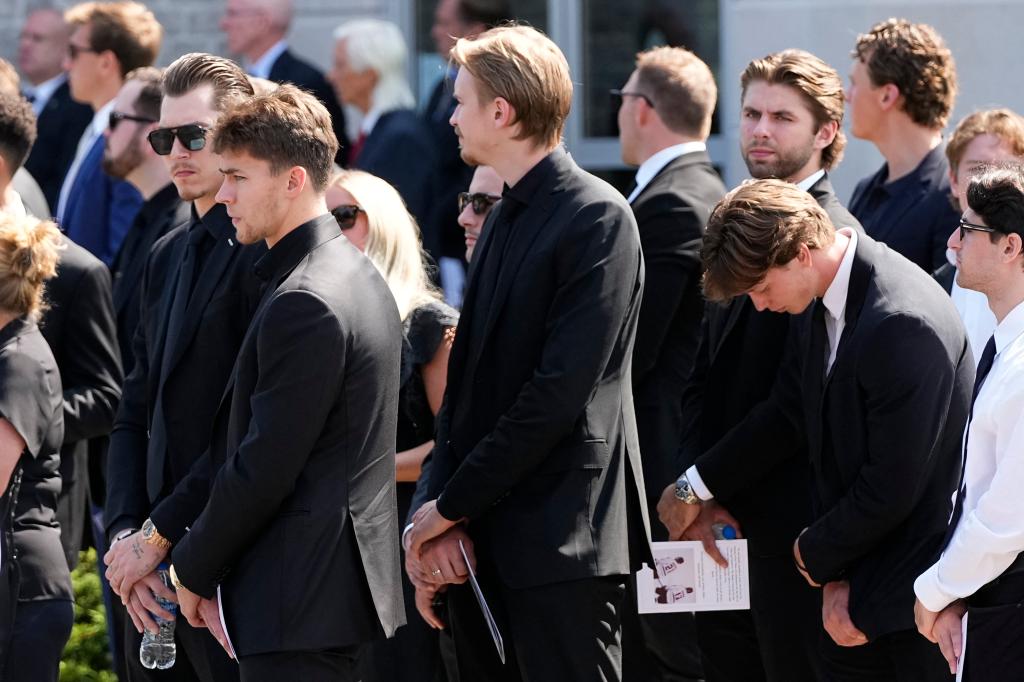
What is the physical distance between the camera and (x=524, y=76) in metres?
3.95

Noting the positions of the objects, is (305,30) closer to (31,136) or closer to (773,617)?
(31,136)

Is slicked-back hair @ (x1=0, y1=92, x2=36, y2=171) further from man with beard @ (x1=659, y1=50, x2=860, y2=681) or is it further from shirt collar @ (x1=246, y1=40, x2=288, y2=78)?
shirt collar @ (x1=246, y1=40, x2=288, y2=78)

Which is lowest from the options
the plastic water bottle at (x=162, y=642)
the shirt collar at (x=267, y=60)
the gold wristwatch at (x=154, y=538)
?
the plastic water bottle at (x=162, y=642)

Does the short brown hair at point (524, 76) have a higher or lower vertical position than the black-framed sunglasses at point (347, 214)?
higher

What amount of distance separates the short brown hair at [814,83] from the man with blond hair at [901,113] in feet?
2.23

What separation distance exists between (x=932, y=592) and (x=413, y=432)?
174cm

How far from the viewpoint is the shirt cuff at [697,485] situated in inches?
175

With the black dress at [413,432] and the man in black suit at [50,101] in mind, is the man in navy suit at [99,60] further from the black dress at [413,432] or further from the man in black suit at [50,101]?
the black dress at [413,432]

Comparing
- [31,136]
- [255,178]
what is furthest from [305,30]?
[255,178]

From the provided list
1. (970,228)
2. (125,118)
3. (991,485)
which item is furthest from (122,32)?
(991,485)

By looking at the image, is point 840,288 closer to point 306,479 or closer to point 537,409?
point 537,409

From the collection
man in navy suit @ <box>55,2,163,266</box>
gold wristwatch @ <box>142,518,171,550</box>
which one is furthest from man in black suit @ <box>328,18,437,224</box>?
gold wristwatch @ <box>142,518,171,550</box>

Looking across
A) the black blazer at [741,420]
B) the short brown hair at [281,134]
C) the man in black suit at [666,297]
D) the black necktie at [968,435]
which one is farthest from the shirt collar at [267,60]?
the black necktie at [968,435]

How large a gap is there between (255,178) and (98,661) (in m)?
3.14
